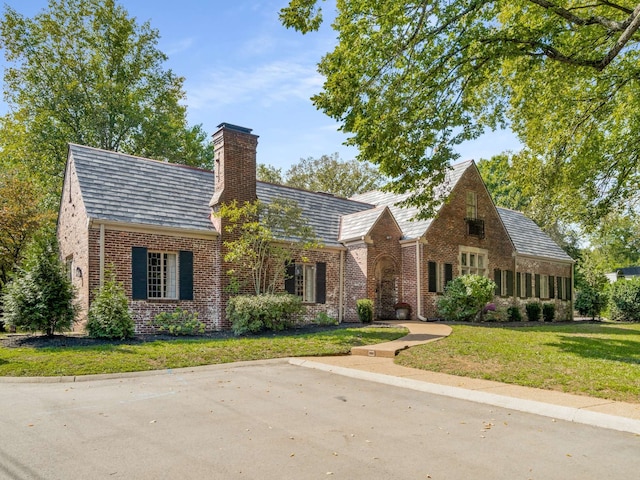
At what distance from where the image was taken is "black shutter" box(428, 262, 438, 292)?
2098cm

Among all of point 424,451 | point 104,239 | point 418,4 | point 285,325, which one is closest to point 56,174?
point 104,239

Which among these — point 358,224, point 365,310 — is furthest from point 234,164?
point 365,310

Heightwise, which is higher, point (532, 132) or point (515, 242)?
→ point (532, 132)

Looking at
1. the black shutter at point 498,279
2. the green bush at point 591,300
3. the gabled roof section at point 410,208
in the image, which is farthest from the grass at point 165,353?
the green bush at point 591,300

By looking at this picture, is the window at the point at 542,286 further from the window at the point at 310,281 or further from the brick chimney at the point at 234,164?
the brick chimney at the point at 234,164

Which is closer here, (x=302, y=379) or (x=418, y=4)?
(x=302, y=379)

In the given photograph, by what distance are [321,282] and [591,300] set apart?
59.2ft

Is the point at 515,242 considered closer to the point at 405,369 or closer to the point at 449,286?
the point at 449,286

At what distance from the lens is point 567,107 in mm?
16516

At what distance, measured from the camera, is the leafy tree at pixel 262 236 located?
16.4 m

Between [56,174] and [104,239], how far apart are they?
779 inches

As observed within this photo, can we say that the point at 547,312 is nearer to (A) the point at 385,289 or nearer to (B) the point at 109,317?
(A) the point at 385,289

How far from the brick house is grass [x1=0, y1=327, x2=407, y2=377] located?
3247 mm

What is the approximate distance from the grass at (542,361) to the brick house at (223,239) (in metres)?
5.14
